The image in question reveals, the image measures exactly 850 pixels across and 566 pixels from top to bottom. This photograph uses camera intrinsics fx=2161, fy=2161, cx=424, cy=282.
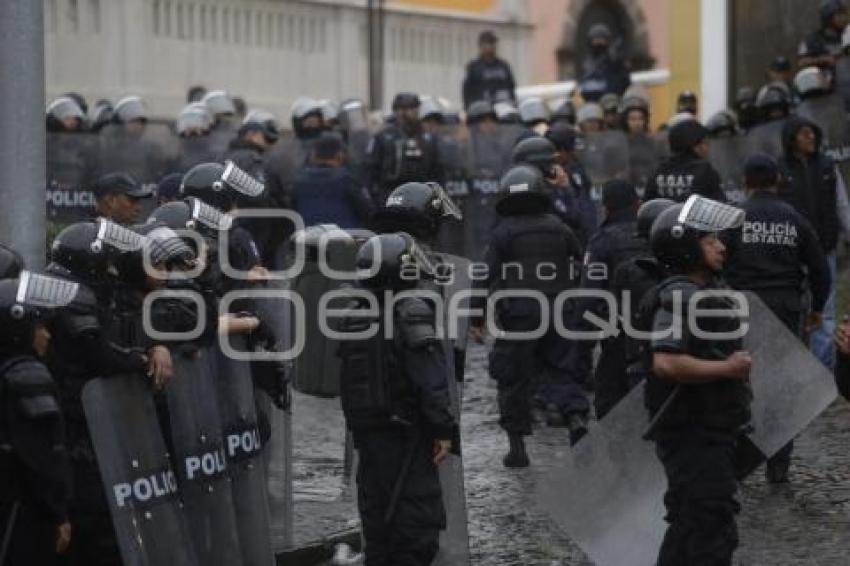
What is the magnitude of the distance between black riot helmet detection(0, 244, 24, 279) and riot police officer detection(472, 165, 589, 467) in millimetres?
4979

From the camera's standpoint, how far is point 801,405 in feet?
33.4

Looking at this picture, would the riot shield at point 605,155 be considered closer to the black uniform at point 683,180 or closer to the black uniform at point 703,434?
the black uniform at point 683,180

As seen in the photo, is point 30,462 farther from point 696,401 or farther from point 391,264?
point 696,401

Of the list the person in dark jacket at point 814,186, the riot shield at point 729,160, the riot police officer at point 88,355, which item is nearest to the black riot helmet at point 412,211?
the riot police officer at point 88,355

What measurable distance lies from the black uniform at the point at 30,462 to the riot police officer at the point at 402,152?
1017 cm

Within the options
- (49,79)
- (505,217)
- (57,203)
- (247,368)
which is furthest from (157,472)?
(49,79)

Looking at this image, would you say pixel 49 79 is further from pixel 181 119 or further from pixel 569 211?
pixel 569 211

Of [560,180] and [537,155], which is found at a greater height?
[537,155]

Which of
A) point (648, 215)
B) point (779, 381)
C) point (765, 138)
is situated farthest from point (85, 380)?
point (765, 138)

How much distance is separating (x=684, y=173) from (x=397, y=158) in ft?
15.3

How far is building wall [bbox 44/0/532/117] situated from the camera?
25.3 metres

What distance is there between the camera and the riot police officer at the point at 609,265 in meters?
12.4

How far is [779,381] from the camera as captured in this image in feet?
33.2

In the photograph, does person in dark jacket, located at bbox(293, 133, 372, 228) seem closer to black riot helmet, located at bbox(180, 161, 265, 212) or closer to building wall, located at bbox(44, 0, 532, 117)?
black riot helmet, located at bbox(180, 161, 265, 212)
